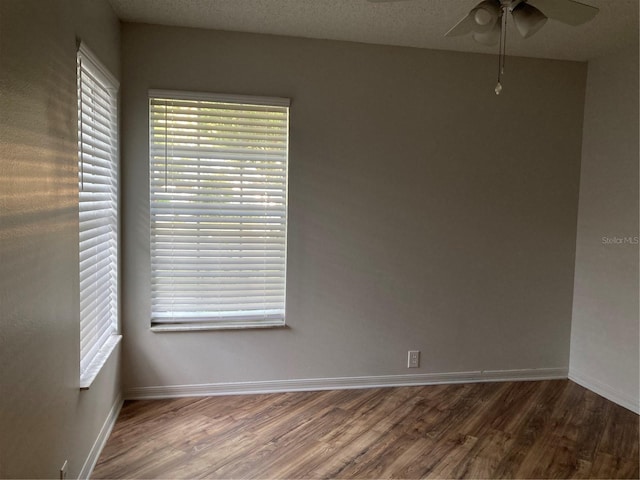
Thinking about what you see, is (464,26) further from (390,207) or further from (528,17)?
(390,207)

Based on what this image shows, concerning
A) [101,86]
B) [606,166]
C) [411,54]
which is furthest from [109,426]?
[606,166]

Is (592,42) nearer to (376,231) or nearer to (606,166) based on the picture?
(606,166)

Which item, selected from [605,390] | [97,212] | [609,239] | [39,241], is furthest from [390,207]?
[39,241]

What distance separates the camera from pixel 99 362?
2434mm

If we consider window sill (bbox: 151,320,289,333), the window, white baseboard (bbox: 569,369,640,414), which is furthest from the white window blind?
white baseboard (bbox: 569,369,640,414)

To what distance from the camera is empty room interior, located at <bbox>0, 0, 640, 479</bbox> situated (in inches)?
101

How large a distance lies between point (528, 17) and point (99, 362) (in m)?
2.65

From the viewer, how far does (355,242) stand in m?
3.31

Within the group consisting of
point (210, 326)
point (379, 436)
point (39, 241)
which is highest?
point (39, 241)

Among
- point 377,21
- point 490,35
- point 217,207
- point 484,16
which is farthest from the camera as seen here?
point 217,207

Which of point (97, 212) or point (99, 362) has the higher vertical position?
point (97, 212)

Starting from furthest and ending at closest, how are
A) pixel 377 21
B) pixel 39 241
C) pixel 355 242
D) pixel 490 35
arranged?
pixel 355 242 → pixel 377 21 → pixel 490 35 → pixel 39 241

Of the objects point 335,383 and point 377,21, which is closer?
point 377,21

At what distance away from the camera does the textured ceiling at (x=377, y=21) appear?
260cm
